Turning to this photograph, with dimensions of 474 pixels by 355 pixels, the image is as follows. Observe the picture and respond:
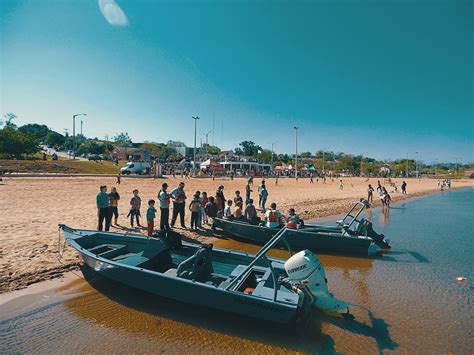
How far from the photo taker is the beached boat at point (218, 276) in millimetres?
5535

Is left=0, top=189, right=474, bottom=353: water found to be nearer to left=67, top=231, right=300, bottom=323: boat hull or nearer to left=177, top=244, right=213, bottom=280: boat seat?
left=67, top=231, right=300, bottom=323: boat hull

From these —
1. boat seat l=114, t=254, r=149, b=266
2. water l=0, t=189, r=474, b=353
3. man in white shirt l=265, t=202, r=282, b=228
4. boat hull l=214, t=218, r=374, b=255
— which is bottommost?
water l=0, t=189, r=474, b=353

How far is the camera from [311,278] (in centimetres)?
563

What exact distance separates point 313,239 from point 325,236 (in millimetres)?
432

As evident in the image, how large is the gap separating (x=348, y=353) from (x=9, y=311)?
6516 mm

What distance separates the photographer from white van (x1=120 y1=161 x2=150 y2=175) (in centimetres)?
4291

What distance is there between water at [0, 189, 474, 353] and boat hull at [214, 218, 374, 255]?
1.72 m

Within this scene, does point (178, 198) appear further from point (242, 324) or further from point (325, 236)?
point (242, 324)

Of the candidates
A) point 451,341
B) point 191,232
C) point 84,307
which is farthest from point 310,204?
point 84,307

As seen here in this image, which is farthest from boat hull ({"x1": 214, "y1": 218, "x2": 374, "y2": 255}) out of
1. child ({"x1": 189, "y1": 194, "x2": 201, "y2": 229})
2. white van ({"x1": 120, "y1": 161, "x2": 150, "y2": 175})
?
white van ({"x1": 120, "y1": 161, "x2": 150, "y2": 175})

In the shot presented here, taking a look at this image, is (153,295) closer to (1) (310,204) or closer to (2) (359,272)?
(2) (359,272)

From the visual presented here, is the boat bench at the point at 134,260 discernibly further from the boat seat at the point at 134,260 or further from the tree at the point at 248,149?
the tree at the point at 248,149

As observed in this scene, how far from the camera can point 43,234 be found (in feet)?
33.5

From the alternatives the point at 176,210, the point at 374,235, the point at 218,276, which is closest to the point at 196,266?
the point at 218,276
